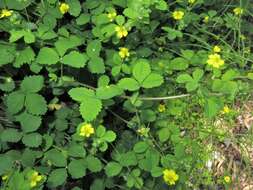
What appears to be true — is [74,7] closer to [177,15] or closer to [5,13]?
[5,13]

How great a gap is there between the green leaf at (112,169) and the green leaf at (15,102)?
0.47 m

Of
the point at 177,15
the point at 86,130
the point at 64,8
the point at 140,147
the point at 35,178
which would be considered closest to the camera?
the point at 35,178

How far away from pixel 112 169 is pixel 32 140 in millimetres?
379

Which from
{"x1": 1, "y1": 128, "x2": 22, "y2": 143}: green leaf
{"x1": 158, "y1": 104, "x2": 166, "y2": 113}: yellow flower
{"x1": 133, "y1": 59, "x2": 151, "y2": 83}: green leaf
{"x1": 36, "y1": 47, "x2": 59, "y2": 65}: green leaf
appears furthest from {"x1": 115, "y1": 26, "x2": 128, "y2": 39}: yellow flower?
{"x1": 1, "y1": 128, "x2": 22, "y2": 143}: green leaf

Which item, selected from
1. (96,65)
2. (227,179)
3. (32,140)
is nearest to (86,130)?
(32,140)

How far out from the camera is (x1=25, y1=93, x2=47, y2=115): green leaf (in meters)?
1.79

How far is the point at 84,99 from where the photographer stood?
1.73 m

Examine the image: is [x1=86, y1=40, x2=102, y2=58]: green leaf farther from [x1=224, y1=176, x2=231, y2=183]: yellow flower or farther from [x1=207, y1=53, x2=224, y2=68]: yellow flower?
[x1=224, y1=176, x2=231, y2=183]: yellow flower

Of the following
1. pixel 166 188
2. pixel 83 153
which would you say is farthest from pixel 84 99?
pixel 166 188

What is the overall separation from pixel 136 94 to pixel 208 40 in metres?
0.96

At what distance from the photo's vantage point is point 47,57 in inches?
74.1

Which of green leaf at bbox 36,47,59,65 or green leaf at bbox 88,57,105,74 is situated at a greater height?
green leaf at bbox 36,47,59,65

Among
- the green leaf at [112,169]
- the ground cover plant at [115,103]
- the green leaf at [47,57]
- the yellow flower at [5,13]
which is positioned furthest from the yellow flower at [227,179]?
the yellow flower at [5,13]

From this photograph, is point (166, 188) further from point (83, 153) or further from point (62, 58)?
point (62, 58)
